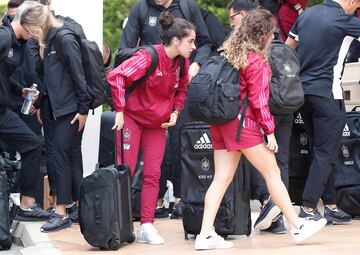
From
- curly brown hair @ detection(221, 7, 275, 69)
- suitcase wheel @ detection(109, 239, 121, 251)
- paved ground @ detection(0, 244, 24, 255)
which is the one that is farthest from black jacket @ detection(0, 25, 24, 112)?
curly brown hair @ detection(221, 7, 275, 69)

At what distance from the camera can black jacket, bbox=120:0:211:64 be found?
34.1 feet

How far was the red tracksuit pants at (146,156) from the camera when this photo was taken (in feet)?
29.1

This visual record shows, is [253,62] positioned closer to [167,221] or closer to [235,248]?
[235,248]

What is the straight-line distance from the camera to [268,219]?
891 centimetres

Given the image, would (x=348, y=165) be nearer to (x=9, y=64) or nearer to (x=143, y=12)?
(x=143, y=12)

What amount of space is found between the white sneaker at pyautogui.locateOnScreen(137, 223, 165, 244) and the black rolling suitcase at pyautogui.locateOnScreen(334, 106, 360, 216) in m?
2.13

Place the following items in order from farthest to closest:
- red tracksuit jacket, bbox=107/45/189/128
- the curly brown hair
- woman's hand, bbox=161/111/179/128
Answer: woman's hand, bbox=161/111/179/128 < red tracksuit jacket, bbox=107/45/189/128 < the curly brown hair

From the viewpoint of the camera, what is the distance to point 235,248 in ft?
27.5

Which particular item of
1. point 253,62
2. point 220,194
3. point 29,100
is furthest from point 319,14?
point 29,100

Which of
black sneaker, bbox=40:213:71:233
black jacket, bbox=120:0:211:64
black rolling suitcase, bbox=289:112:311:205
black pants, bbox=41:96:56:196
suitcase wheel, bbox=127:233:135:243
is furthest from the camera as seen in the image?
black jacket, bbox=120:0:211:64

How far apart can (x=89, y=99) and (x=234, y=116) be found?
1858 mm

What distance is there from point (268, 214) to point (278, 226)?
39 centimetres

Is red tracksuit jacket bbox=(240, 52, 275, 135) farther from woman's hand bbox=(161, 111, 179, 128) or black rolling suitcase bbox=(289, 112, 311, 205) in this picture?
black rolling suitcase bbox=(289, 112, 311, 205)

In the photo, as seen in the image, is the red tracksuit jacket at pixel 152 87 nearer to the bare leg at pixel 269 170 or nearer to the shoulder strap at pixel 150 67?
the shoulder strap at pixel 150 67
